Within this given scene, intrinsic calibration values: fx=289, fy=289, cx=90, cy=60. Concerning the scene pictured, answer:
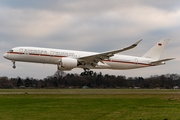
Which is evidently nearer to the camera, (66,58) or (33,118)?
(33,118)

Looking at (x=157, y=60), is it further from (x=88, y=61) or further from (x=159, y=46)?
(x=88, y=61)

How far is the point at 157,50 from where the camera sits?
49.4m

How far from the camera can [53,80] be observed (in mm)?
98125

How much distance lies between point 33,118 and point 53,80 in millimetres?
82344

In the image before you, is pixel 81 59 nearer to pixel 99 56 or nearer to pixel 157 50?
pixel 99 56

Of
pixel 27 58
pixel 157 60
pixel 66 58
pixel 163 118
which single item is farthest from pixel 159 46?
pixel 163 118

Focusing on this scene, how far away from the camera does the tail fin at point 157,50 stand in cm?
4866

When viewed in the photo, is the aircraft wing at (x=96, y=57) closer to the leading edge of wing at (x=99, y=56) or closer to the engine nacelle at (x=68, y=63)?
the leading edge of wing at (x=99, y=56)

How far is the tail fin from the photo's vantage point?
1916 inches

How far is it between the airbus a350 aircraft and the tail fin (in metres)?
0.19

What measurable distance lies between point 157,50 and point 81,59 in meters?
15.0

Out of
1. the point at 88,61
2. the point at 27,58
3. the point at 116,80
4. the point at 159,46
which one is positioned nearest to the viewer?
the point at 27,58

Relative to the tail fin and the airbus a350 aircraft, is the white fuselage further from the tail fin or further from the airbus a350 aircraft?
the tail fin

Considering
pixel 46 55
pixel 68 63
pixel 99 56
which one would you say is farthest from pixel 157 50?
pixel 46 55
